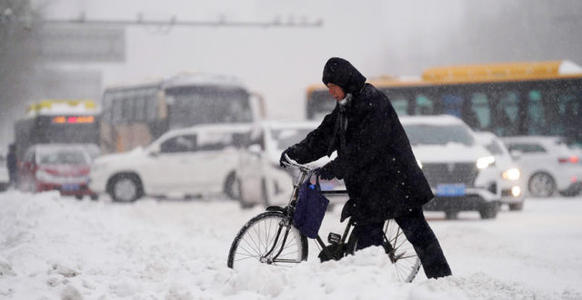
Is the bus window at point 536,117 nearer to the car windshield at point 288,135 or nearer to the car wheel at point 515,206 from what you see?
the car wheel at point 515,206

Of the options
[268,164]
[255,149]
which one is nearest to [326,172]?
[268,164]

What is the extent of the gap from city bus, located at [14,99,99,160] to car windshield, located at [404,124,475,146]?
59.8ft

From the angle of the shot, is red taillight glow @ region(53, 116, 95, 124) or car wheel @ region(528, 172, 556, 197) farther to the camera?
red taillight glow @ region(53, 116, 95, 124)

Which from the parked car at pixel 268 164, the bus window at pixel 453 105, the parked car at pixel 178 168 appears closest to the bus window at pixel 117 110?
the parked car at pixel 178 168

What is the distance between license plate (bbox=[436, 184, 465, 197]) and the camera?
46.1 ft

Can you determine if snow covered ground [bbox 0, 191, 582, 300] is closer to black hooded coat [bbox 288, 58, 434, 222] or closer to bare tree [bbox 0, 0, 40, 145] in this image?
black hooded coat [bbox 288, 58, 434, 222]

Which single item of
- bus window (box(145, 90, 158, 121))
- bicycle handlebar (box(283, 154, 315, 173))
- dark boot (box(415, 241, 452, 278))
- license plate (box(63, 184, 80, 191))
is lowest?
license plate (box(63, 184, 80, 191))

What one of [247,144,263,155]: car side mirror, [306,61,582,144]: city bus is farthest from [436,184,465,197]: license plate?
[306,61,582,144]: city bus

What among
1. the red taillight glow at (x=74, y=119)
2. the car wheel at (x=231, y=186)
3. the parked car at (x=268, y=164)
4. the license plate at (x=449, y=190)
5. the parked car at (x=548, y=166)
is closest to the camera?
the license plate at (x=449, y=190)

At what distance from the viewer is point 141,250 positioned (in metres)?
9.38

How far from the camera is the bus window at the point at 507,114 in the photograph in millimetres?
24234

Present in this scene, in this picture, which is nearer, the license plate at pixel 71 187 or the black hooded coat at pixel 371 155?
the black hooded coat at pixel 371 155

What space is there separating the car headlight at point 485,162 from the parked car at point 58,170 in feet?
39.3

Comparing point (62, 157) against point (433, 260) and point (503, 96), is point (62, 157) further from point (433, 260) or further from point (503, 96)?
point (433, 260)
